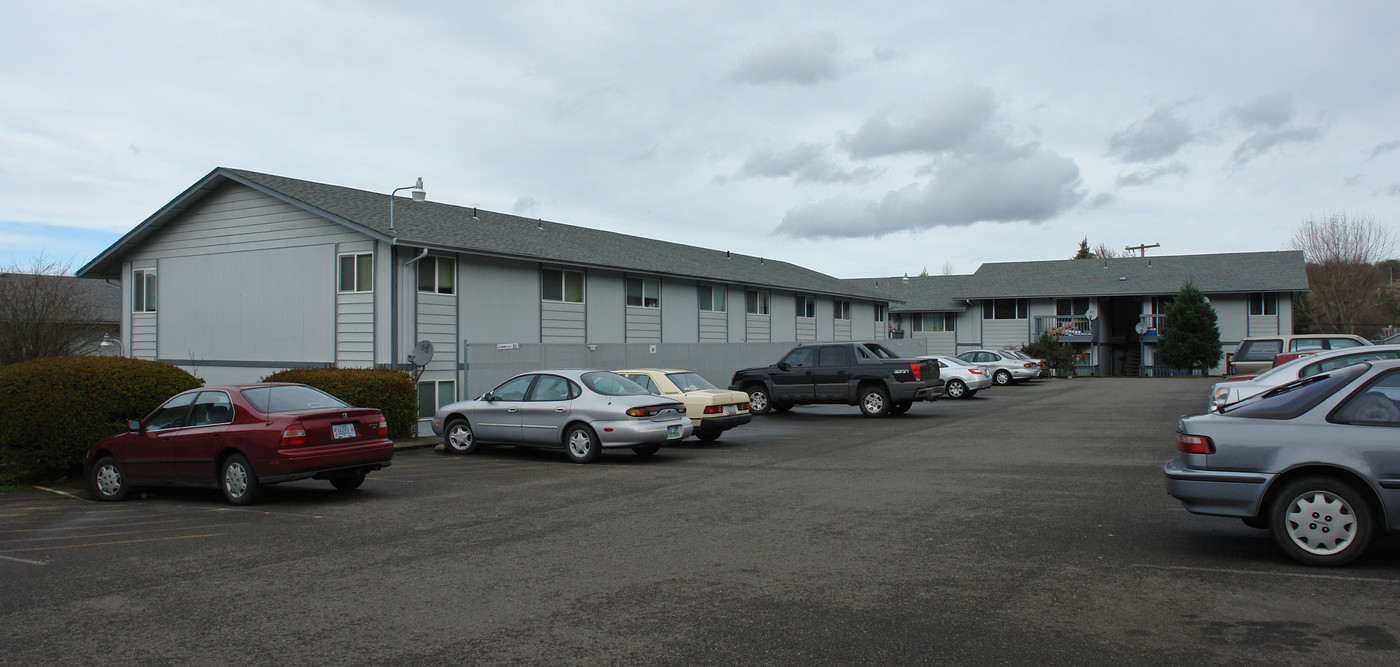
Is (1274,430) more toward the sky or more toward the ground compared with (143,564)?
more toward the sky

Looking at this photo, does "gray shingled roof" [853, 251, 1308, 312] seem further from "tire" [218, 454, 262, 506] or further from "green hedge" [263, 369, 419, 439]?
"tire" [218, 454, 262, 506]

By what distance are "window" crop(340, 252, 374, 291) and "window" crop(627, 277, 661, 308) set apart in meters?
8.84

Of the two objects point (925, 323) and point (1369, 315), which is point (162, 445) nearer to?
point (925, 323)

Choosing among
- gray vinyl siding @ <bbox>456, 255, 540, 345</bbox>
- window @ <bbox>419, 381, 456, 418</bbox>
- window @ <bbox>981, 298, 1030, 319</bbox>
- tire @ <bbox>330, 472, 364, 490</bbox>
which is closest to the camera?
tire @ <bbox>330, 472, 364, 490</bbox>

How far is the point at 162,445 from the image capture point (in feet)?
35.3

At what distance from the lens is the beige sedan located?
16.4 m

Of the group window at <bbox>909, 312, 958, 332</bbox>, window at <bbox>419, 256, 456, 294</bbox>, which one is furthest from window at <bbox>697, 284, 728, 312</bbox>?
window at <bbox>909, 312, 958, 332</bbox>

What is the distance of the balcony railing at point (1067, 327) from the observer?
53884 millimetres

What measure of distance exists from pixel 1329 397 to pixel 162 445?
11.7m

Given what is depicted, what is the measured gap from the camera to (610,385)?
1435 cm

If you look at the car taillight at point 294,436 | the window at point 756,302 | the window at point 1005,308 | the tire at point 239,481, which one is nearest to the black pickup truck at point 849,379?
the window at point 756,302

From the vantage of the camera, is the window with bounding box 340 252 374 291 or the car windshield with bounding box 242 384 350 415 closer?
the car windshield with bounding box 242 384 350 415

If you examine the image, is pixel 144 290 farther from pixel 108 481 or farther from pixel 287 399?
pixel 287 399

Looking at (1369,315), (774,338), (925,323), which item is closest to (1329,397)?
(774,338)
